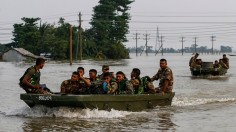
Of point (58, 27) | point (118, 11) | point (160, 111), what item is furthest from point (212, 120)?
point (118, 11)

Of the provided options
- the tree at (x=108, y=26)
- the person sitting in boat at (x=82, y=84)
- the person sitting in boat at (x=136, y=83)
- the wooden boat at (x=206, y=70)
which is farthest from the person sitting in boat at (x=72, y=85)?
the tree at (x=108, y=26)

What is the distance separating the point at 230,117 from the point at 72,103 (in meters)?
4.67

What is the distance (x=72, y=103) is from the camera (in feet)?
44.9

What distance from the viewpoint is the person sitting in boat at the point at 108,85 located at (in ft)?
47.6

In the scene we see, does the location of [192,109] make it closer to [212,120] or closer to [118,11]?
[212,120]

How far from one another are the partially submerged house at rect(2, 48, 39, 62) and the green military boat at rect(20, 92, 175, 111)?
65.1 metres

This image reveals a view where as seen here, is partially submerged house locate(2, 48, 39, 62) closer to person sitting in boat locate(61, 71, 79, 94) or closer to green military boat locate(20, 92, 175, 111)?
green military boat locate(20, 92, 175, 111)

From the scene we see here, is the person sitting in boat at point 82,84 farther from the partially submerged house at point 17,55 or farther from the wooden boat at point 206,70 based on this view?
the partially submerged house at point 17,55

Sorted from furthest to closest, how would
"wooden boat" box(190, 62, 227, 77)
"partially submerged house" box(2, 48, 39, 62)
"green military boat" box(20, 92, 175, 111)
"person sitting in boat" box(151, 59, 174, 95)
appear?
"partially submerged house" box(2, 48, 39, 62), "wooden boat" box(190, 62, 227, 77), "person sitting in boat" box(151, 59, 174, 95), "green military boat" box(20, 92, 175, 111)

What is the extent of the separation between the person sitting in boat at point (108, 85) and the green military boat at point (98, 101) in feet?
1.00

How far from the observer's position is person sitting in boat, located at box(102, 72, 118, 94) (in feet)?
47.6

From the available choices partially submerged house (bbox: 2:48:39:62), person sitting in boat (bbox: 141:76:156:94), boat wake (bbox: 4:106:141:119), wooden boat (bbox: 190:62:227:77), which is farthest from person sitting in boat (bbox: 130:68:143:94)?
partially submerged house (bbox: 2:48:39:62)

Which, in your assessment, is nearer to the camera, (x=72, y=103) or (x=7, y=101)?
(x=72, y=103)

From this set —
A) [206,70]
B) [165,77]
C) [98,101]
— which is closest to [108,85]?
[98,101]
